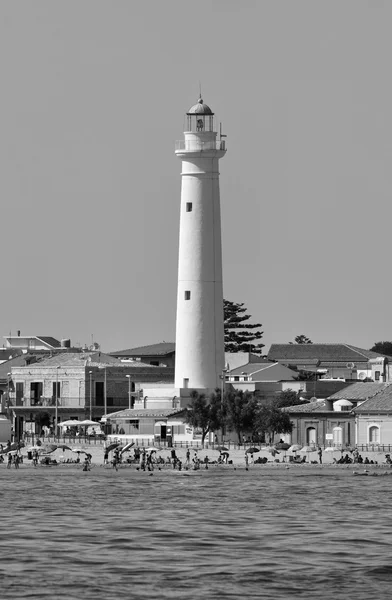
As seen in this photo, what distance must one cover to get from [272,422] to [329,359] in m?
51.6

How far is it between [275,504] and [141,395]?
46.2 meters

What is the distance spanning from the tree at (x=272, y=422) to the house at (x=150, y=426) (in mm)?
5015

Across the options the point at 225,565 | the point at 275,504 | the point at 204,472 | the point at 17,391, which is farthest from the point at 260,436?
the point at 225,565

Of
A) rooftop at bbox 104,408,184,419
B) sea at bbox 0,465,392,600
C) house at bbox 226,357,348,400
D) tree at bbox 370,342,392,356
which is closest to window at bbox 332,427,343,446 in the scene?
rooftop at bbox 104,408,184,419

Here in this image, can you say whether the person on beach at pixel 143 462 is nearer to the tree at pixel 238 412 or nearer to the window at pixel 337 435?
the tree at pixel 238 412

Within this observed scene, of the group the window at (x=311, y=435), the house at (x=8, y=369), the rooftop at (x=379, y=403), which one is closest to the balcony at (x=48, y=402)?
the house at (x=8, y=369)

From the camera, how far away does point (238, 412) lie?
9956 cm

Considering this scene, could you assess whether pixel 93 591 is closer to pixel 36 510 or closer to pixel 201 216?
pixel 36 510

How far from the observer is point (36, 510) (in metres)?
64.2

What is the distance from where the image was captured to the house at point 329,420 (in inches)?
3775

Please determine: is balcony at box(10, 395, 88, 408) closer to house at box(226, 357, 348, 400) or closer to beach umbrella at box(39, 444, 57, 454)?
house at box(226, 357, 348, 400)

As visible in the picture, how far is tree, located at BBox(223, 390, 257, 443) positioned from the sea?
1537 cm

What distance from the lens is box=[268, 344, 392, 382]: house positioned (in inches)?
5517

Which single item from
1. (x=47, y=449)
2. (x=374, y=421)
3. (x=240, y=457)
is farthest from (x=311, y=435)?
(x=47, y=449)
